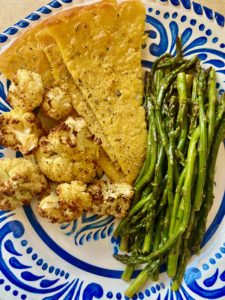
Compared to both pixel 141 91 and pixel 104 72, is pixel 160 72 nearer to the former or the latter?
pixel 141 91

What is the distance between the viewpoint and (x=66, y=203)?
3.12 metres

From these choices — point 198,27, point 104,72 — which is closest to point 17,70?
point 104,72

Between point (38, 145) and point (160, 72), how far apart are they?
1043 mm

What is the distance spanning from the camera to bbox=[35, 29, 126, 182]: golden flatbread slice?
328 centimetres

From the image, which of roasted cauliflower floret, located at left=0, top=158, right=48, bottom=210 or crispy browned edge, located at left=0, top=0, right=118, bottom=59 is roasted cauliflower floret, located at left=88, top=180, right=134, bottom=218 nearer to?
roasted cauliflower floret, located at left=0, top=158, right=48, bottom=210

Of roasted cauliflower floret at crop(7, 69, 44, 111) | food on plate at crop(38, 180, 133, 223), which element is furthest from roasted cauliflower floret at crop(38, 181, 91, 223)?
roasted cauliflower floret at crop(7, 69, 44, 111)

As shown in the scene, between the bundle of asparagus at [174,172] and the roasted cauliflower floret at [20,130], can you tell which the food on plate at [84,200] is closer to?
the bundle of asparagus at [174,172]

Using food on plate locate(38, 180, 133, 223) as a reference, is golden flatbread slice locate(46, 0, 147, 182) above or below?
above

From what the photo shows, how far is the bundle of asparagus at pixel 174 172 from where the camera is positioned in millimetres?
3141

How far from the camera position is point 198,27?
11.2 feet

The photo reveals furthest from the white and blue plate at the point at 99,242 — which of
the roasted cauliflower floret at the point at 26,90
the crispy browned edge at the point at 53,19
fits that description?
the roasted cauliflower floret at the point at 26,90

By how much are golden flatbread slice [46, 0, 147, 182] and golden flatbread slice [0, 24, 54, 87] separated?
0.19 m

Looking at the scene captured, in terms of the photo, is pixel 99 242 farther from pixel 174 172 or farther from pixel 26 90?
pixel 26 90

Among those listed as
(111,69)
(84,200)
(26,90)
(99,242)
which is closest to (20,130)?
(26,90)
